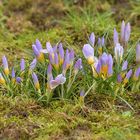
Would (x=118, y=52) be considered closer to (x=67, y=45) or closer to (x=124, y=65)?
(x=124, y=65)

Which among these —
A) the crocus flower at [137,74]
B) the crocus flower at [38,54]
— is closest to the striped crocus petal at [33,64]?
the crocus flower at [38,54]

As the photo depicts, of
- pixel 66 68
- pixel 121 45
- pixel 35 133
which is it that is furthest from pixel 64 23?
pixel 35 133

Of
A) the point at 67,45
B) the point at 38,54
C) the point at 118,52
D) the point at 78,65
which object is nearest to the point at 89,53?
the point at 78,65

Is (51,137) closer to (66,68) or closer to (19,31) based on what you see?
(66,68)

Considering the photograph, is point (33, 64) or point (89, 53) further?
point (33, 64)

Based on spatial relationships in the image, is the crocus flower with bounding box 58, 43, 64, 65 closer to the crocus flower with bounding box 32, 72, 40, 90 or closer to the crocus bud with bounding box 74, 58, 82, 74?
the crocus bud with bounding box 74, 58, 82, 74
